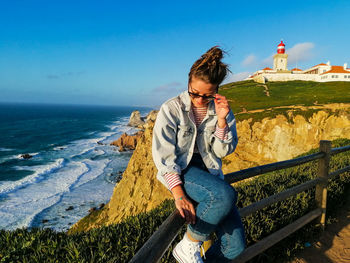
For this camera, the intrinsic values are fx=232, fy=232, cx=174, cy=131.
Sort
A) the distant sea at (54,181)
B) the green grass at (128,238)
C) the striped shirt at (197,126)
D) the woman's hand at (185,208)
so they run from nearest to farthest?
the woman's hand at (185,208), the striped shirt at (197,126), the green grass at (128,238), the distant sea at (54,181)

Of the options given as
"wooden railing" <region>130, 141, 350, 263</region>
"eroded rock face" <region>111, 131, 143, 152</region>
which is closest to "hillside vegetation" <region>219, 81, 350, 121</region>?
"wooden railing" <region>130, 141, 350, 263</region>

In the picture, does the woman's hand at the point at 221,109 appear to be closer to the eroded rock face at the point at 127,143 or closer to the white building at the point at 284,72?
the eroded rock face at the point at 127,143

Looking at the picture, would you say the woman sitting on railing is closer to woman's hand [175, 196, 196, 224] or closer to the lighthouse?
woman's hand [175, 196, 196, 224]

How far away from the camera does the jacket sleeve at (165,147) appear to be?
181cm

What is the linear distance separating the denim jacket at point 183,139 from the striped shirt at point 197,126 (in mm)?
35

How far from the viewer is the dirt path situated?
405 cm

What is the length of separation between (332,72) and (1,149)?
75.6 m

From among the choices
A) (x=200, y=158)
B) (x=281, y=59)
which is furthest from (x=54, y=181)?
(x=281, y=59)

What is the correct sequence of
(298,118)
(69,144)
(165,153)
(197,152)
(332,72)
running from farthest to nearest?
1. (332,72)
2. (69,144)
3. (298,118)
4. (197,152)
5. (165,153)

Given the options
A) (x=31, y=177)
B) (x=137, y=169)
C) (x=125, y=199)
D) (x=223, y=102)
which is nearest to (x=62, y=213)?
(x=125, y=199)

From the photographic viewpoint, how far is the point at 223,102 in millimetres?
1987

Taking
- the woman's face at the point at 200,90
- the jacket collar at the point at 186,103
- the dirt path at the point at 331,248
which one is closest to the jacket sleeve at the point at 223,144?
the jacket collar at the point at 186,103

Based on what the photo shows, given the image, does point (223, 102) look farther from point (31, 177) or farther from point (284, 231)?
point (31, 177)

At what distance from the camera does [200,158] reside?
216cm
